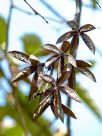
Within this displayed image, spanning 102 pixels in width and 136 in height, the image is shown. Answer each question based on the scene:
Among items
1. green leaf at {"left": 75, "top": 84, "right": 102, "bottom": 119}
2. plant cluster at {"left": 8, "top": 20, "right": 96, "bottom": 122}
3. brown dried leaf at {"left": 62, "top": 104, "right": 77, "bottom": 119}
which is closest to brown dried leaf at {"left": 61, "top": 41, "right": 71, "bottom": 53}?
plant cluster at {"left": 8, "top": 20, "right": 96, "bottom": 122}

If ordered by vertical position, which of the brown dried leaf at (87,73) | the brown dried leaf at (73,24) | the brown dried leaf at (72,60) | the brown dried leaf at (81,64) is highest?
the brown dried leaf at (73,24)

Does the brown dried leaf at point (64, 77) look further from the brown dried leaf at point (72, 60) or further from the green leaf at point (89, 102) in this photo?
the green leaf at point (89, 102)

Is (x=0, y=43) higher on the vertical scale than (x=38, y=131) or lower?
higher

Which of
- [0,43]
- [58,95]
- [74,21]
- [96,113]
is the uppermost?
[0,43]

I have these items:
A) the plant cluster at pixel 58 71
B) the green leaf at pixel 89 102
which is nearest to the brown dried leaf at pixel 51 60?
the plant cluster at pixel 58 71

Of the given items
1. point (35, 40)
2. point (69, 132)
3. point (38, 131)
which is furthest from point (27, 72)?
point (35, 40)

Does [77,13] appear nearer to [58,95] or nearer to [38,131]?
[58,95]

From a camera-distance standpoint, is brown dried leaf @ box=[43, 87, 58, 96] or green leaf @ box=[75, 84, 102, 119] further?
green leaf @ box=[75, 84, 102, 119]

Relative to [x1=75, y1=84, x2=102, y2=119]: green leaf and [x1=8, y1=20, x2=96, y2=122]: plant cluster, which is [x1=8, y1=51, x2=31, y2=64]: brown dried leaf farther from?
[x1=75, y1=84, x2=102, y2=119]: green leaf

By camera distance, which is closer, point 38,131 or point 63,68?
point 63,68
